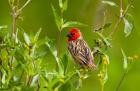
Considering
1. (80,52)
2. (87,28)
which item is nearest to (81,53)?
(80,52)

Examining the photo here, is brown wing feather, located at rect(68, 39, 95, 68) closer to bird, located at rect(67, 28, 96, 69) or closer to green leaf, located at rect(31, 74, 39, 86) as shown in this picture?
bird, located at rect(67, 28, 96, 69)

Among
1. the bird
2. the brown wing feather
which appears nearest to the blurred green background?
the bird

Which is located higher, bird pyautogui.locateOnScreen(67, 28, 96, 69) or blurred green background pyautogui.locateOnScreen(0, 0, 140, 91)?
blurred green background pyautogui.locateOnScreen(0, 0, 140, 91)

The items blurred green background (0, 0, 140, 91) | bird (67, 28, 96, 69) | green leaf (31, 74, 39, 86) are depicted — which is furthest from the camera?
blurred green background (0, 0, 140, 91)

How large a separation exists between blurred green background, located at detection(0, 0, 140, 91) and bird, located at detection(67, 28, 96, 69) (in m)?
1.70

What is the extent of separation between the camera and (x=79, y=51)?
502cm

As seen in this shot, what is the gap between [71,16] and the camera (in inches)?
306

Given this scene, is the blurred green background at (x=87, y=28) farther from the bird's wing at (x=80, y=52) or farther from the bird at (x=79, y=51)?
the bird's wing at (x=80, y=52)

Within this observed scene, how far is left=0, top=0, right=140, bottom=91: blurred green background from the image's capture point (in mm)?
7215

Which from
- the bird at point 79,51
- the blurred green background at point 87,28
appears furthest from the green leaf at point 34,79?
the blurred green background at point 87,28

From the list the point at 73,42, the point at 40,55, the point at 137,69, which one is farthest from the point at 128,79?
the point at 40,55

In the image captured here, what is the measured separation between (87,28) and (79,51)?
9.42 feet

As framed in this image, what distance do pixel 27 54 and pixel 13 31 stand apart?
17 centimetres

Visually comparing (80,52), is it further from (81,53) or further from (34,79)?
(34,79)
